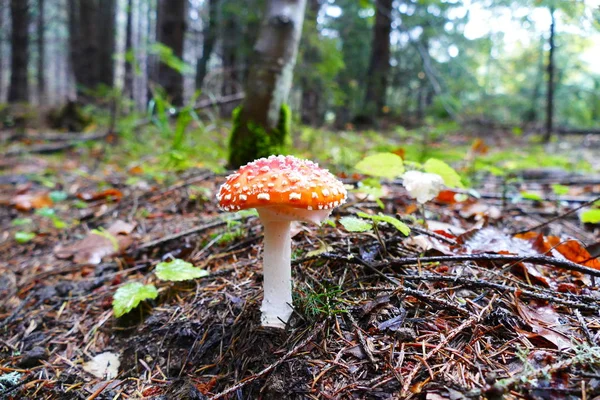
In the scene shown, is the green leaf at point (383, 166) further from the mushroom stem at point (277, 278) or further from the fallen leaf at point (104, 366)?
the fallen leaf at point (104, 366)

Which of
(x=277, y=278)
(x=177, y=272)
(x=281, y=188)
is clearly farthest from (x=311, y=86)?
(x=281, y=188)

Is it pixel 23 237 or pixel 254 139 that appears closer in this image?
pixel 23 237

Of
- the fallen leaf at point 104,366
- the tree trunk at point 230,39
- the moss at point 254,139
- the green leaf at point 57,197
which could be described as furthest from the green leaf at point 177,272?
the tree trunk at point 230,39

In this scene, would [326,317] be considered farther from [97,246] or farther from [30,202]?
[30,202]

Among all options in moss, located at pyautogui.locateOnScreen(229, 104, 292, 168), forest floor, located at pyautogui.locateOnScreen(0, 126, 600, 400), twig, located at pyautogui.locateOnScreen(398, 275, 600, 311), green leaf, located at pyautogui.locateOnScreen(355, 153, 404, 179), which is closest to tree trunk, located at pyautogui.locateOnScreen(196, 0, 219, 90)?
moss, located at pyautogui.locateOnScreen(229, 104, 292, 168)

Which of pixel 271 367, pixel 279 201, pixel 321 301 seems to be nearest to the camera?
pixel 279 201

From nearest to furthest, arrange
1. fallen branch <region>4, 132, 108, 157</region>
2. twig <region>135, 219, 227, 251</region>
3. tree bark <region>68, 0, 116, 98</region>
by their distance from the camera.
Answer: twig <region>135, 219, 227, 251</region>, fallen branch <region>4, 132, 108, 157</region>, tree bark <region>68, 0, 116, 98</region>

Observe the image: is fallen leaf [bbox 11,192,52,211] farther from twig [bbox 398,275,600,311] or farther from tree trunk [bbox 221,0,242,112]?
tree trunk [bbox 221,0,242,112]
